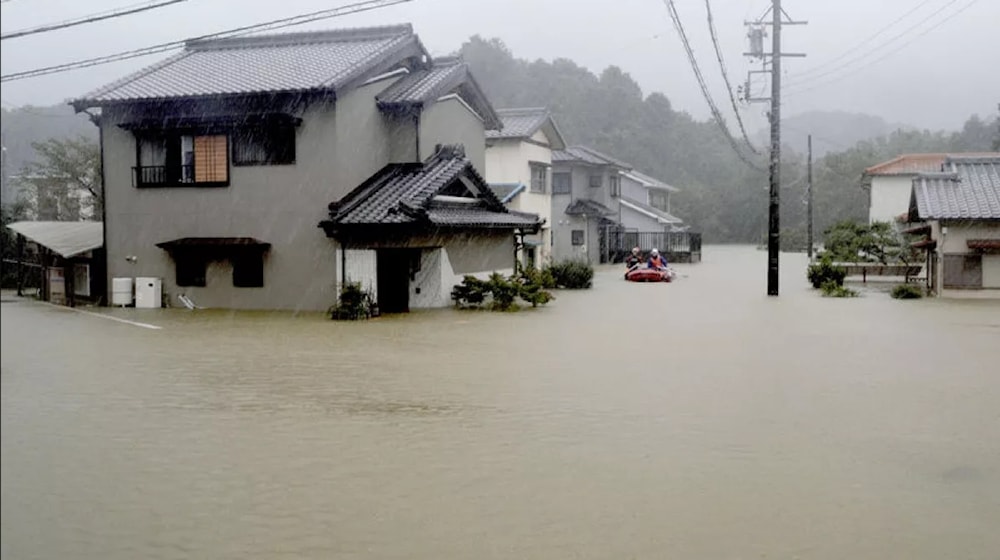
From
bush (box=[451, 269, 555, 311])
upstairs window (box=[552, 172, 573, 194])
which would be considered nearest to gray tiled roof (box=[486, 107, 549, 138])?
upstairs window (box=[552, 172, 573, 194])

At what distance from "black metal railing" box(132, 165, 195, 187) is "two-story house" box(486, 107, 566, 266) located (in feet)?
45.9

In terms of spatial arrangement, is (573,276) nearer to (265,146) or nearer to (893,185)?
(265,146)

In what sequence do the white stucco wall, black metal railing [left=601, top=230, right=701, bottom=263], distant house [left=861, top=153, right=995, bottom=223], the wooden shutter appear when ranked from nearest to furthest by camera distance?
the wooden shutter
distant house [left=861, top=153, right=995, bottom=223]
the white stucco wall
black metal railing [left=601, top=230, right=701, bottom=263]

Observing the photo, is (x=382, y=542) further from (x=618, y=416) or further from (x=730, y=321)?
(x=730, y=321)

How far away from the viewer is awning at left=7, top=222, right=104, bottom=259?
273 inches

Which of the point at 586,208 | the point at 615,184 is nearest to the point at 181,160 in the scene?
the point at 586,208

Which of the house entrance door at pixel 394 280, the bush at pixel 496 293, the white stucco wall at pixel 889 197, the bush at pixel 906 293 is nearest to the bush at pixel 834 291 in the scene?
the bush at pixel 906 293

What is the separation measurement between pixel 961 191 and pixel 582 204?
22821 mm

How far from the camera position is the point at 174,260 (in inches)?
877

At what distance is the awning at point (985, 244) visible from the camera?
24.0 meters

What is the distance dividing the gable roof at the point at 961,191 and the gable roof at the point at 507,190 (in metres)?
13.9

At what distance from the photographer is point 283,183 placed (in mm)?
21516

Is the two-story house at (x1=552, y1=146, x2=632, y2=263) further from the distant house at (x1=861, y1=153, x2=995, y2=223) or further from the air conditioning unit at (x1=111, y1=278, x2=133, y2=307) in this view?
the air conditioning unit at (x1=111, y1=278, x2=133, y2=307)

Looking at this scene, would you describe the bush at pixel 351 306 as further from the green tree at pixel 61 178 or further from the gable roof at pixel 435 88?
the gable roof at pixel 435 88
